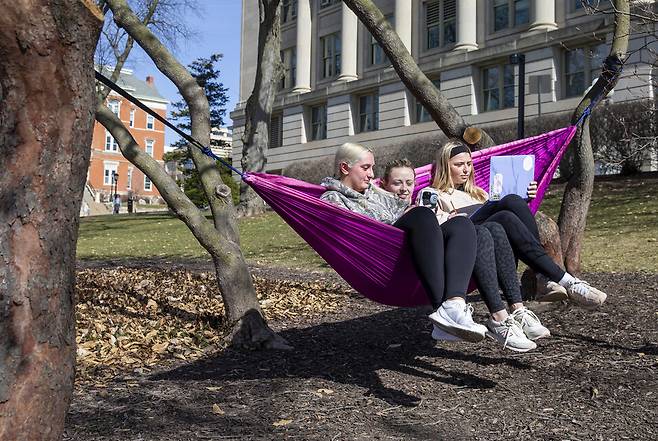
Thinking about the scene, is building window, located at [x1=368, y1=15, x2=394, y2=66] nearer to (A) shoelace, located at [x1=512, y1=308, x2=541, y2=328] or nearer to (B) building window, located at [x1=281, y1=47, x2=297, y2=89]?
(B) building window, located at [x1=281, y1=47, x2=297, y2=89]

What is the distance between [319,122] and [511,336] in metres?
30.5

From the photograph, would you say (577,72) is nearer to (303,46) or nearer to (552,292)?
(303,46)

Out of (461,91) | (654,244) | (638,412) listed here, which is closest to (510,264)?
(638,412)

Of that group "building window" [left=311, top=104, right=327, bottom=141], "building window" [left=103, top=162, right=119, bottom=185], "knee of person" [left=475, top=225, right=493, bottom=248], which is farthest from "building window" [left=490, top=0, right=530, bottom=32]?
"building window" [left=103, top=162, right=119, bottom=185]

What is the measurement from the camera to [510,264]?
148 inches

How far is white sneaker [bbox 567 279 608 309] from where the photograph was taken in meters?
3.66

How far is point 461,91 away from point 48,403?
25571 millimetres

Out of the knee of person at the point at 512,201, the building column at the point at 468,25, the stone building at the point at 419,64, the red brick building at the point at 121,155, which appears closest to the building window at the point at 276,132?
the stone building at the point at 419,64

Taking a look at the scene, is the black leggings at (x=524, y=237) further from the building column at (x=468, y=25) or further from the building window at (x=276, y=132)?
the building window at (x=276, y=132)

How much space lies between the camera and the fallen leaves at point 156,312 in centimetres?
482

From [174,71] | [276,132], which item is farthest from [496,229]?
[276,132]

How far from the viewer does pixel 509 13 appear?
85.3 feet

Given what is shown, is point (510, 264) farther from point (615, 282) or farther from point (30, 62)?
point (615, 282)

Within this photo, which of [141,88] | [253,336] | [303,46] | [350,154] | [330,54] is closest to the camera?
[350,154]
